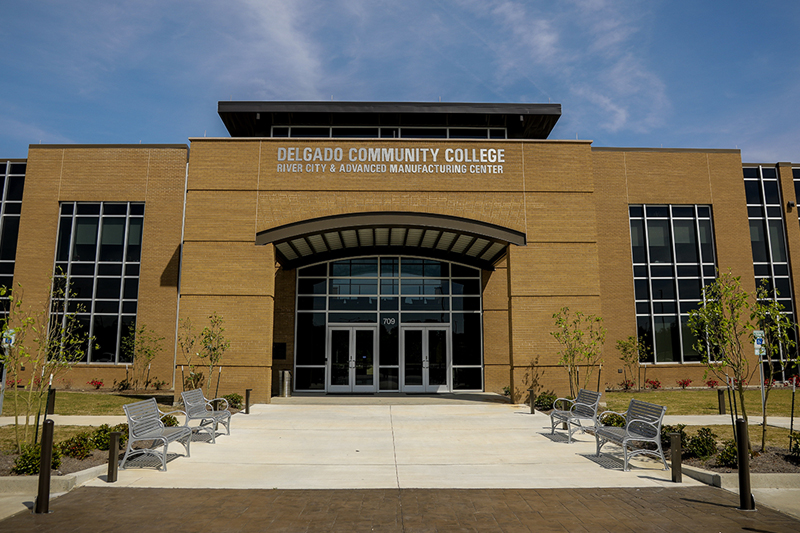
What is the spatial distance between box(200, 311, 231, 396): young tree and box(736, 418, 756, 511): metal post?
1371 centimetres

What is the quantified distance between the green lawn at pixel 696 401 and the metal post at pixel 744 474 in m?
9.26

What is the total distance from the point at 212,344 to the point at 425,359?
27.5ft

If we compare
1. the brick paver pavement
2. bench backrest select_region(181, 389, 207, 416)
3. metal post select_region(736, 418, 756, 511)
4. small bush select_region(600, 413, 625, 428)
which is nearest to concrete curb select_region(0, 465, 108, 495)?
the brick paver pavement

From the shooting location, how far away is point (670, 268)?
2453 centimetres

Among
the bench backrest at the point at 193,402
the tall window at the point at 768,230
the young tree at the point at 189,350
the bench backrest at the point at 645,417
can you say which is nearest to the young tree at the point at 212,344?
the young tree at the point at 189,350

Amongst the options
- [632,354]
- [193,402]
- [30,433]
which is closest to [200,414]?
[193,402]

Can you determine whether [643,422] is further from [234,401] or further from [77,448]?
[234,401]

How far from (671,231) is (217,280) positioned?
65.4 feet

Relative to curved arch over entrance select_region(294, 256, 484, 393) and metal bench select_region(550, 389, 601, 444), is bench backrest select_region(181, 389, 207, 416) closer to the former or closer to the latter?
metal bench select_region(550, 389, 601, 444)

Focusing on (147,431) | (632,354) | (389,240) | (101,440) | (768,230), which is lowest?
(101,440)

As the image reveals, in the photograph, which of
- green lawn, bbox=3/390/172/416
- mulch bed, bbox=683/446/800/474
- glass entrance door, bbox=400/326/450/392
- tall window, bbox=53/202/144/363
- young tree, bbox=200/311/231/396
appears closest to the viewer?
mulch bed, bbox=683/446/800/474

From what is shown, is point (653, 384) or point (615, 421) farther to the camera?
point (653, 384)

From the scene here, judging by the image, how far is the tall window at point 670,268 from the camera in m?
24.0

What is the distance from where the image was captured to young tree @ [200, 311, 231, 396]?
16.5 meters
